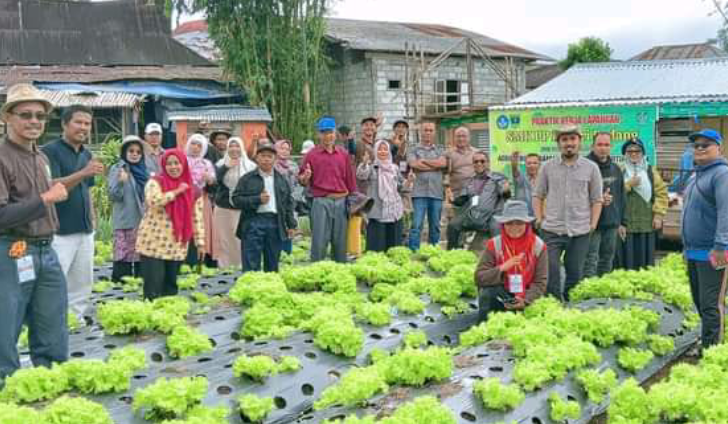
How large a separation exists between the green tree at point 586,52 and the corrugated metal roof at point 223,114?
1843 cm

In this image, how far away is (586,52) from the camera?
32188mm

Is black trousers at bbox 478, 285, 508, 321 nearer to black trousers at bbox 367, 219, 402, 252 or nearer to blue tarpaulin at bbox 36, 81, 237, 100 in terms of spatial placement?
black trousers at bbox 367, 219, 402, 252

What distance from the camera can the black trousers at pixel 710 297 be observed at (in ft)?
18.4

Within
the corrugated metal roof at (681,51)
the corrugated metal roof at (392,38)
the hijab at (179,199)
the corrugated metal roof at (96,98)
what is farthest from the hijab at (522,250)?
the corrugated metal roof at (681,51)

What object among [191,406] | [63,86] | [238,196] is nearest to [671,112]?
[238,196]

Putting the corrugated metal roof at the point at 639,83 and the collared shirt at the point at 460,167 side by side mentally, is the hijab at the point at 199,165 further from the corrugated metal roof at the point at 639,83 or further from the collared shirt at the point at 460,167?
the corrugated metal roof at the point at 639,83

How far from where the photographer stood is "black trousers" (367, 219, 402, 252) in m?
9.12

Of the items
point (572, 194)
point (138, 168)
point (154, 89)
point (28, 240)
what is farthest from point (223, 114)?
point (28, 240)

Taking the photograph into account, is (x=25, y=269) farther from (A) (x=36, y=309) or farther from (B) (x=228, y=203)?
(B) (x=228, y=203)

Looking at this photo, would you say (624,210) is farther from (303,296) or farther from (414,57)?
(414,57)

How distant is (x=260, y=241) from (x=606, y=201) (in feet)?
11.1

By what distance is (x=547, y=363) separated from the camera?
4.96 meters

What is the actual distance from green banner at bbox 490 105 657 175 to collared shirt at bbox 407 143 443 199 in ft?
12.2

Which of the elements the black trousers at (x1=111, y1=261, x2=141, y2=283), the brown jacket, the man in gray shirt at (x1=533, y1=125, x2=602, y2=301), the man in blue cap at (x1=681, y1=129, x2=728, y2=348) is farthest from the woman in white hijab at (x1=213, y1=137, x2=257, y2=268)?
the man in blue cap at (x1=681, y1=129, x2=728, y2=348)
